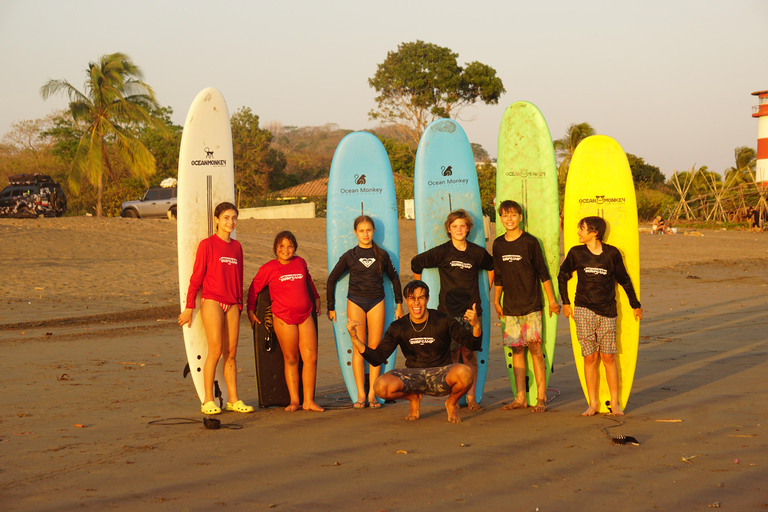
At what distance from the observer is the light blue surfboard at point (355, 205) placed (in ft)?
17.9

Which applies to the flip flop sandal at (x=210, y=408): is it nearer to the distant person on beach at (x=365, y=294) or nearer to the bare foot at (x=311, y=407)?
the bare foot at (x=311, y=407)

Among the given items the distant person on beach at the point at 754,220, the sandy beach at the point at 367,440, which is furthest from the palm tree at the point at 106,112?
the distant person on beach at the point at 754,220

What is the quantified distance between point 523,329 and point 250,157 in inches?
1144

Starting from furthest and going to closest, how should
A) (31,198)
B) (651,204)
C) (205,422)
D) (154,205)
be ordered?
(651,204)
(154,205)
(31,198)
(205,422)

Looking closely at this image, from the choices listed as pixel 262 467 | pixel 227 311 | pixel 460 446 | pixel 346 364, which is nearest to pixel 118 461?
pixel 262 467

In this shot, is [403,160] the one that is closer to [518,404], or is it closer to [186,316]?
[518,404]

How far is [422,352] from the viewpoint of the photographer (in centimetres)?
441

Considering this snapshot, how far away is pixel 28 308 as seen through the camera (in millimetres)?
9797

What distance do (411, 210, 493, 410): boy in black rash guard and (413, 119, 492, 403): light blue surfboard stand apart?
1.68ft

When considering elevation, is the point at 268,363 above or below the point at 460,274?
below

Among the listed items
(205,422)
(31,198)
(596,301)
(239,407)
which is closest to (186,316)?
(239,407)

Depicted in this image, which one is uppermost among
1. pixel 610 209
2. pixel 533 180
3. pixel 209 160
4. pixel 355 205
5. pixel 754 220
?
pixel 209 160

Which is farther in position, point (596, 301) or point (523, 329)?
point (523, 329)

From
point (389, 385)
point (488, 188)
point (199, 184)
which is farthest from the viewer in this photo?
point (488, 188)
